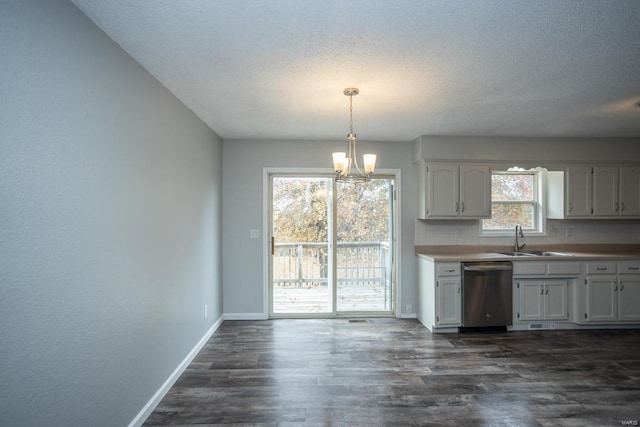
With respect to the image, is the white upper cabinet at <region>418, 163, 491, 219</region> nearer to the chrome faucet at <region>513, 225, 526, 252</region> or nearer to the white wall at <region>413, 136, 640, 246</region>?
the white wall at <region>413, 136, 640, 246</region>

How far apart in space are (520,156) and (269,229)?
3.51 meters

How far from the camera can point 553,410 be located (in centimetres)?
243

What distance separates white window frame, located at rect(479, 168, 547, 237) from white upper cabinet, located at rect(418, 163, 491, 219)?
0.41 metres

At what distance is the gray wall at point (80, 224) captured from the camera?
4.29 ft

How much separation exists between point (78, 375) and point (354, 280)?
3561 mm

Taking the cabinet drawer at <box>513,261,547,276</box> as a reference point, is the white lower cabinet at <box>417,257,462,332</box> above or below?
below

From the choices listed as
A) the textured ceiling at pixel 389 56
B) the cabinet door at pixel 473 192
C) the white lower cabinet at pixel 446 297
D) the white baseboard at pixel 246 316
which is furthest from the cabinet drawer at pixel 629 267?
the white baseboard at pixel 246 316

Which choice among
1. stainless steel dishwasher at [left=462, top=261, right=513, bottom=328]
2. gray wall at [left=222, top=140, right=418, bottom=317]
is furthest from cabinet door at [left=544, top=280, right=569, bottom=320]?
gray wall at [left=222, top=140, right=418, bottom=317]

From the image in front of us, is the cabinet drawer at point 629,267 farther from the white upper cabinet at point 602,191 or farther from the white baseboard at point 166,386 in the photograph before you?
the white baseboard at point 166,386

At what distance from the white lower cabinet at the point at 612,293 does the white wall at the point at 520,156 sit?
0.68 meters

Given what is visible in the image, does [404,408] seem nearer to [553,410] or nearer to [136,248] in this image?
[553,410]

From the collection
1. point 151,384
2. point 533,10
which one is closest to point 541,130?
point 533,10

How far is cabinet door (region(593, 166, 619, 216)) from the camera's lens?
14.6 ft

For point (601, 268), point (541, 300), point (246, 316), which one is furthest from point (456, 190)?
point (246, 316)
